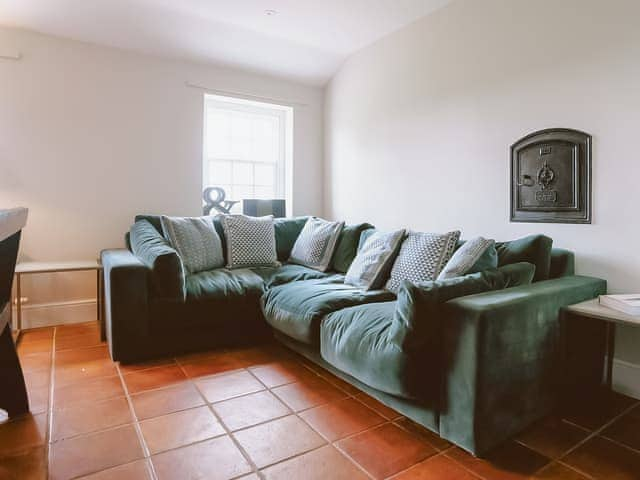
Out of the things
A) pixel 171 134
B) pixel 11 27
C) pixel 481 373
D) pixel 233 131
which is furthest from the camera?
pixel 233 131

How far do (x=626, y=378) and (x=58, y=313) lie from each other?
3.87 m

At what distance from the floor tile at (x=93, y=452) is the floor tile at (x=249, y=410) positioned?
38 centimetres

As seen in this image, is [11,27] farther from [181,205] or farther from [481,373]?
[481,373]

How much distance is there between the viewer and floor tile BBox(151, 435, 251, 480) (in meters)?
1.53

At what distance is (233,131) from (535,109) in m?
2.76

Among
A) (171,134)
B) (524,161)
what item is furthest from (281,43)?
(524,161)

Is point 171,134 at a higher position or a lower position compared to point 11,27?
lower

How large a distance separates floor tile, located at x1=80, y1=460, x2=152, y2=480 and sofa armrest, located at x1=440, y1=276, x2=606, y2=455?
113 centimetres

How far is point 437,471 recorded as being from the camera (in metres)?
1.57

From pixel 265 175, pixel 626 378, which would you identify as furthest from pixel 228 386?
pixel 265 175

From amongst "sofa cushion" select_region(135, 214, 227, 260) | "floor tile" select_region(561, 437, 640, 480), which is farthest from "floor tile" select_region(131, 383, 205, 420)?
"floor tile" select_region(561, 437, 640, 480)

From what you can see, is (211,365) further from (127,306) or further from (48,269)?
(48,269)

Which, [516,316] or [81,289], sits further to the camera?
[81,289]

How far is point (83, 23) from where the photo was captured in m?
3.24
